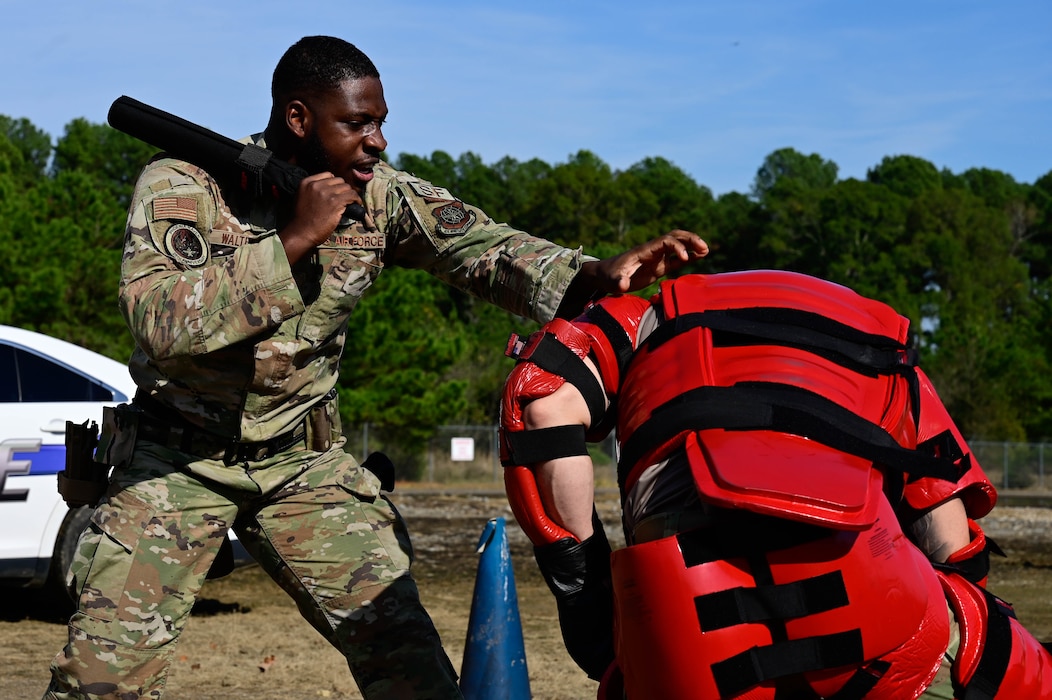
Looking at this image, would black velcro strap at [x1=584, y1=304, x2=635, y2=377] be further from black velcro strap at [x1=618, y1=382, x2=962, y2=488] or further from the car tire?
the car tire

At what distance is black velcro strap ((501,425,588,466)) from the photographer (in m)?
2.80

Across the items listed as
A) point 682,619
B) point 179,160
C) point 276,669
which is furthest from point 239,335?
point 276,669

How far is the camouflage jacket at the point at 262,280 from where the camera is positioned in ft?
9.99

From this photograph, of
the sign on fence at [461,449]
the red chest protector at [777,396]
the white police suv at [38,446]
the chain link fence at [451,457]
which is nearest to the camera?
the red chest protector at [777,396]

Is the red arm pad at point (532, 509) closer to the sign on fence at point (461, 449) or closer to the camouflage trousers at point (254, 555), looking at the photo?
the camouflage trousers at point (254, 555)

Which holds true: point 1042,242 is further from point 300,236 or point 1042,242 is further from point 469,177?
point 300,236

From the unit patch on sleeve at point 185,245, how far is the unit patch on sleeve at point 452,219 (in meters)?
0.73

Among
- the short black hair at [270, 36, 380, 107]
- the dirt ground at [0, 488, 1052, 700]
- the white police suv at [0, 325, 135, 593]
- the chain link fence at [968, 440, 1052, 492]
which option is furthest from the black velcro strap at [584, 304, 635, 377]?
the chain link fence at [968, 440, 1052, 492]

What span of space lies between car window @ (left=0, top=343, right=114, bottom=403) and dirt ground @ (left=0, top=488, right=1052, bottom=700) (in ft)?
4.39

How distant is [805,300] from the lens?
109 inches

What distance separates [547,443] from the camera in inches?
110

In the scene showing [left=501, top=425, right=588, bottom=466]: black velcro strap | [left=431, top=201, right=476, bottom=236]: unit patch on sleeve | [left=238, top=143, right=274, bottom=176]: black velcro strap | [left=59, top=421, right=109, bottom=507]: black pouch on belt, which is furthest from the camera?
[left=431, top=201, right=476, bottom=236]: unit patch on sleeve

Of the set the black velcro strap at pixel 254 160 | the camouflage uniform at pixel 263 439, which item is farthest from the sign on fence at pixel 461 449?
the black velcro strap at pixel 254 160

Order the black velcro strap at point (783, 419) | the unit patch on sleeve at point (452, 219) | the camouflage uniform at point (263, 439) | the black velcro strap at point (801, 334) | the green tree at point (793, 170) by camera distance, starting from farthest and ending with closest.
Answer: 1. the green tree at point (793, 170)
2. the unit patch on sleeve at point (452, 219)
3. the camouflage uniform at point (263, 439)
4. the black velcro strap at point (801, 334)
5. the black velcro strap at point (783, 419)
